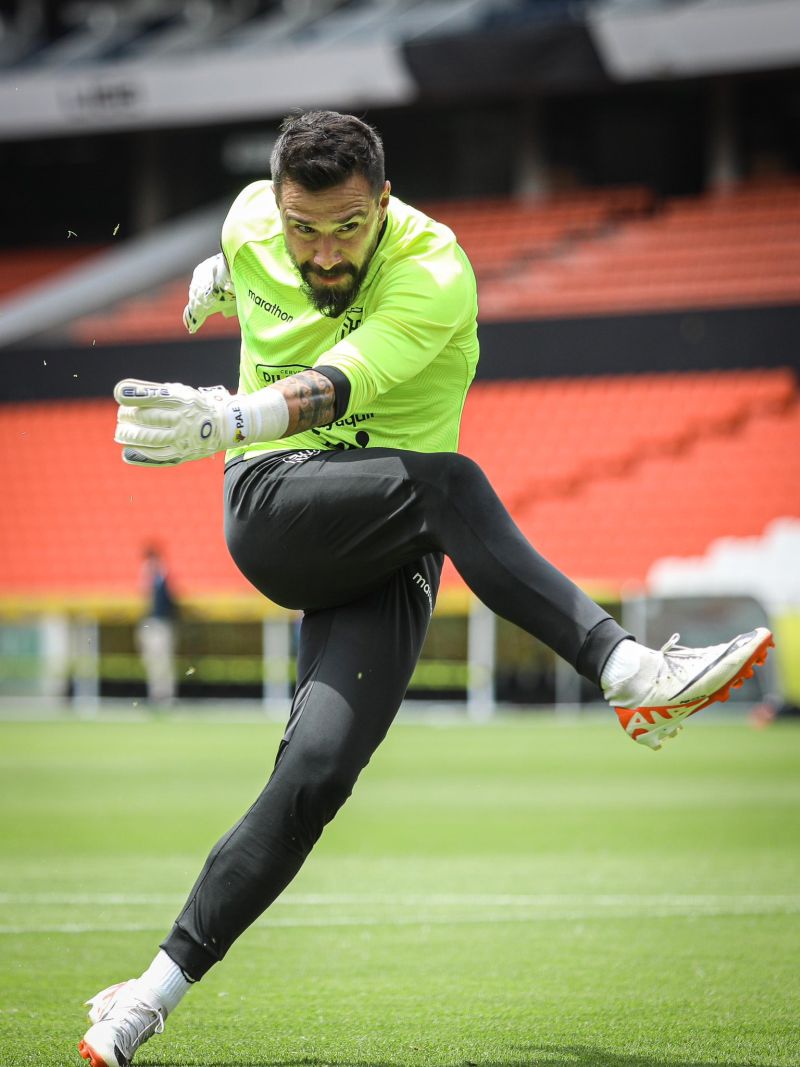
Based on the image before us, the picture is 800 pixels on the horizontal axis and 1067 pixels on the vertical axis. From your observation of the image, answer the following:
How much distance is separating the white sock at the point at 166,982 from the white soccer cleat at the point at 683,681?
1218 mm

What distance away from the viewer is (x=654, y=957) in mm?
5270

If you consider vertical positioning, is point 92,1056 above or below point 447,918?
above

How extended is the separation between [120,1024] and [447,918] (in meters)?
2.60

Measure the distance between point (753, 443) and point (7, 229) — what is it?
18.1m

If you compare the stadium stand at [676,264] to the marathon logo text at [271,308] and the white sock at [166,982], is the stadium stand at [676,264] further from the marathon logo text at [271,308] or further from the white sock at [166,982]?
the white sock at [166,982]

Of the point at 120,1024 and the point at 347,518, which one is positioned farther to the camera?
the point at 347,518

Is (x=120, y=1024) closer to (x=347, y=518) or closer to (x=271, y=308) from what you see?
(x=347, y=518)

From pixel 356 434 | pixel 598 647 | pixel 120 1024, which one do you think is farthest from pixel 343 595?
pixel 120 1024

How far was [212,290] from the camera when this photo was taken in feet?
14.3

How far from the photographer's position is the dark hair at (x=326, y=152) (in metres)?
3.64

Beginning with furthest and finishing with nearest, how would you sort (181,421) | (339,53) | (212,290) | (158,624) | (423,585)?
(339,53) → (158,624) → (212,290) → (423,585) → (181,421)

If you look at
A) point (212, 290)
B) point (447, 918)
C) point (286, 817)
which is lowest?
point (447, 918)

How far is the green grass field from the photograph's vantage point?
4.18 meters

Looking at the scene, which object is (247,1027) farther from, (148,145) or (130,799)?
(148,145)
